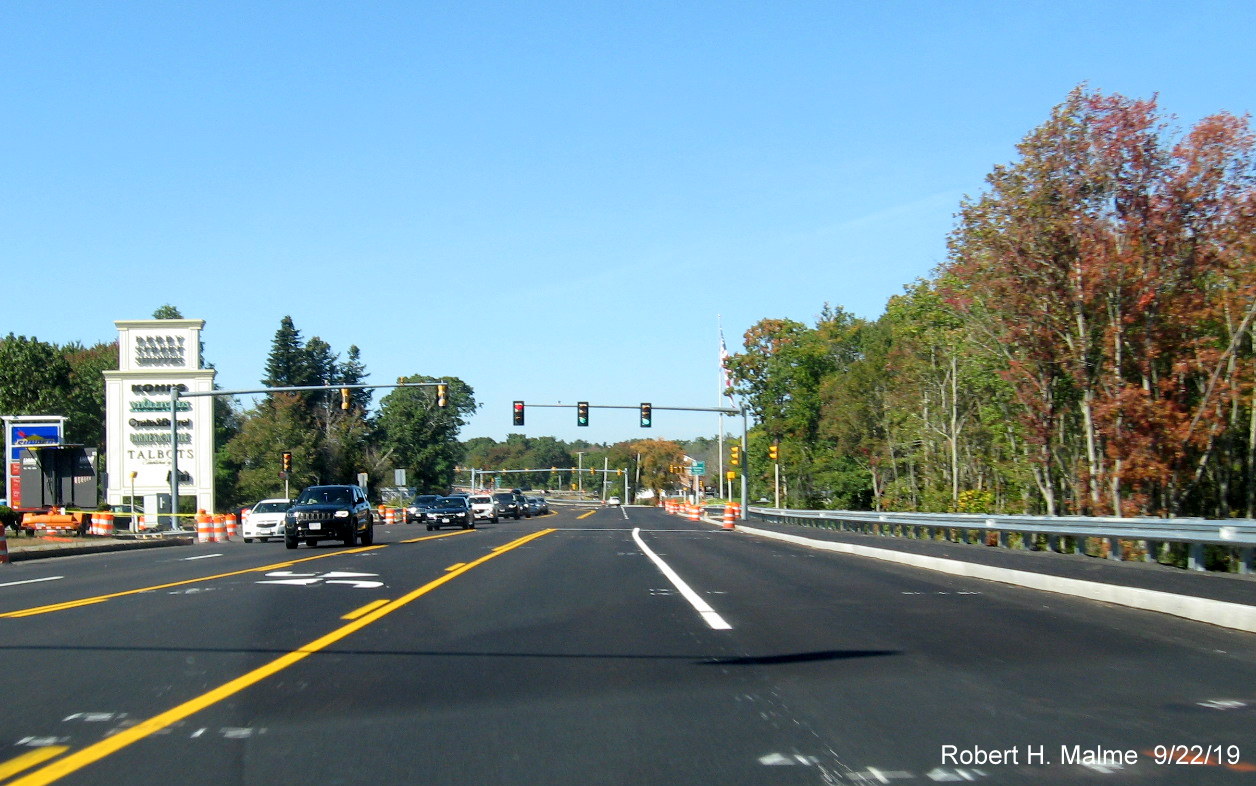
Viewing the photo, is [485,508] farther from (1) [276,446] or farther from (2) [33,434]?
(1) [276,446]

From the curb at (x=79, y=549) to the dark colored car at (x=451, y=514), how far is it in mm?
12414

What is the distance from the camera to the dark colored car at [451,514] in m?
52.1

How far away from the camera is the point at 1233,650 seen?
10.3 meters

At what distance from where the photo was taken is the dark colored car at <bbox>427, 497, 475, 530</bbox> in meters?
52.1

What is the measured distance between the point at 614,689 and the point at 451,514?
149 ft

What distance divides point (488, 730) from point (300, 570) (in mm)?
14933

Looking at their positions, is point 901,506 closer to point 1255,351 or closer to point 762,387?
point 762,387

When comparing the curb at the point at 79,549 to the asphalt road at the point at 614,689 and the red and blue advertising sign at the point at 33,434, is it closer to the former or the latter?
the asphalt road at the point at 614,689

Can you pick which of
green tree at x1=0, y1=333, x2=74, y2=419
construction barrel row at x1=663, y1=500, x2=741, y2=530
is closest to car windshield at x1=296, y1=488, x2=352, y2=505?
construction barrel row at x1=663, y1=500, x2=741, y2=530

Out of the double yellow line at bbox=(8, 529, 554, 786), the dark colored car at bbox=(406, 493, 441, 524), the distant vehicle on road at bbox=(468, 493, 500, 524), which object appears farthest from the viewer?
the distant vehicle on road at bbox=(468, 493, 500, 524)

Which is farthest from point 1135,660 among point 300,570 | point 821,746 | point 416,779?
point 300,570

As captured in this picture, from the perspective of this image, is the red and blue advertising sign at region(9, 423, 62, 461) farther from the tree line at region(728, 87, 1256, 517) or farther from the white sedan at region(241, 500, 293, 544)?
the tree line at region(728, 87, 1256, 517)

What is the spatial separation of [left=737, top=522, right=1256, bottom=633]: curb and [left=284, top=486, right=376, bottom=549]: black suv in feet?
49.2

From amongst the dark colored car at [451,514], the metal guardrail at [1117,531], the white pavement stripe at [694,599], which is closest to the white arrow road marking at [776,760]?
the white pavement stripe at [694,599]
